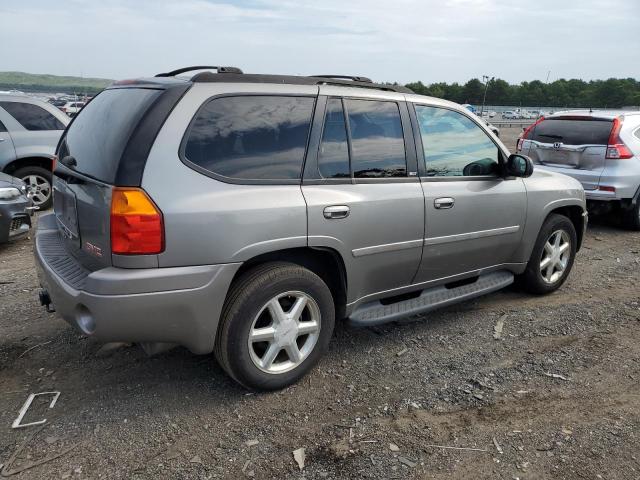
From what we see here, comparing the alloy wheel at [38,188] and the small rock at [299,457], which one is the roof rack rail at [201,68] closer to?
the small rock at [299,457]

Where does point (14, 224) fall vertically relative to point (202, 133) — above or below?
below

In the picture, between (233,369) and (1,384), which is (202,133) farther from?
(1,384)

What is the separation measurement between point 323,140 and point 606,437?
2.28 meters

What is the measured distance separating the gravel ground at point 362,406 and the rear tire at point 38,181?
14.2ft

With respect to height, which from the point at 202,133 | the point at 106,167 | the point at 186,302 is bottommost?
the point at 186,302

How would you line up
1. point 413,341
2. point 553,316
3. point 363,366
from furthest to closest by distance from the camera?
1. point 553,316
2. point 413,341
3. point 363,366

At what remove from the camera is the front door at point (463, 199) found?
371cm

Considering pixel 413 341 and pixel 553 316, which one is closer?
pixel 413 341

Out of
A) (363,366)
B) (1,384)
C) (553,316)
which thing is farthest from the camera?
(553,316)

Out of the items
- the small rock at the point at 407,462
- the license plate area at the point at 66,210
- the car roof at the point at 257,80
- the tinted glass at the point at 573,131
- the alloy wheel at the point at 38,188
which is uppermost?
the car roof at the point at 257,80

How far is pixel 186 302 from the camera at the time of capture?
2682mm

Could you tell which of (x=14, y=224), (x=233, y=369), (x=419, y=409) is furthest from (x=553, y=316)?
(x=14, y=224)

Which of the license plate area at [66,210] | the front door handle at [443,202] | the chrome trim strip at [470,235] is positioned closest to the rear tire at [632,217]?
the chrome trim strip at [470,235]

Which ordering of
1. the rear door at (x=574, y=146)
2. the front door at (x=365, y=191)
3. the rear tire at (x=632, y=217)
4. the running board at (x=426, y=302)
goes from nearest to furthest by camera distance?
the front door at (x=365, y=191) → the running board at (x=426, y=302) → the rear door at (x=574, y=146) → the rear tire at (x=632, y=217)
